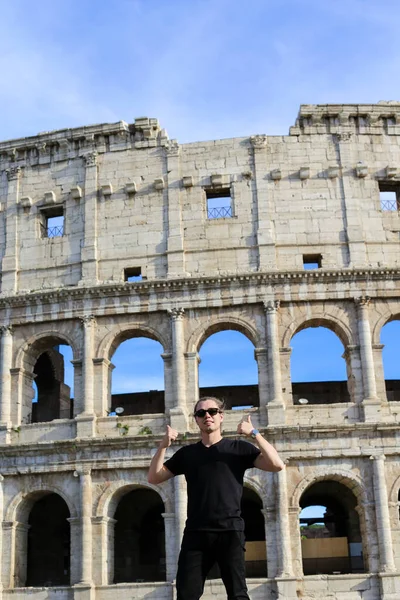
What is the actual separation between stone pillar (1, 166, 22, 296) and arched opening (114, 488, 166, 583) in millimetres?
7584

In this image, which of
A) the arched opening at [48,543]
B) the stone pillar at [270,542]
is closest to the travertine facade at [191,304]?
the stone pillar at [270,542]

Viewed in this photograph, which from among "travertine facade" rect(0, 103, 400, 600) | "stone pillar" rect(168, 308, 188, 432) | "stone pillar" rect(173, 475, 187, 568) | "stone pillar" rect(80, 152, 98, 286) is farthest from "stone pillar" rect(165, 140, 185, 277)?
"stone pillar" rect(173, 475, 187, 568)

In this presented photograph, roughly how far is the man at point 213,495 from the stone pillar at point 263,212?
18.8m

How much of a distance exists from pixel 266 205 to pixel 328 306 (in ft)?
12.2

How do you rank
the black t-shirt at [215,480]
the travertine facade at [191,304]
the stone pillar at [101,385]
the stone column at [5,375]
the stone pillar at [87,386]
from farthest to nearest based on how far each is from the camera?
the stone column at [5,375]
the stone pillar at [101,385]
the stone pillar at [87,386]
the travertine facade at [191,304]
the black t-shirt at [215,480]

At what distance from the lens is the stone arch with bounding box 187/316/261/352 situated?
2403 cm

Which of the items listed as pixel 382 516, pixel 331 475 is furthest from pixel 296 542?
pixel 382 516

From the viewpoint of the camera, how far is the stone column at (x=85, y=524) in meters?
22.3

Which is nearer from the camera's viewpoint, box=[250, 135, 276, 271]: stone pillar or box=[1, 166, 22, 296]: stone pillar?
box=[250, 135, 276, 271]: stone pillar

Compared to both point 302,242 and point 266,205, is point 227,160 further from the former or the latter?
point 302,242

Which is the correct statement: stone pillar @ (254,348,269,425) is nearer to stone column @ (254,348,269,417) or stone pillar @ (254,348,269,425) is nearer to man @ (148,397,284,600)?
stone column @ (254,348,269,417)

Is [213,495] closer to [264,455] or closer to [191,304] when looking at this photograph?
[264,455]

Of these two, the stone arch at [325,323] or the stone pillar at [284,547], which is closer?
the stone pillar at [284,547]

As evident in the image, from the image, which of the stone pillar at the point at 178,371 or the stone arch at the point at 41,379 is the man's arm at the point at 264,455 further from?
the stone arch at the point at 41,379
